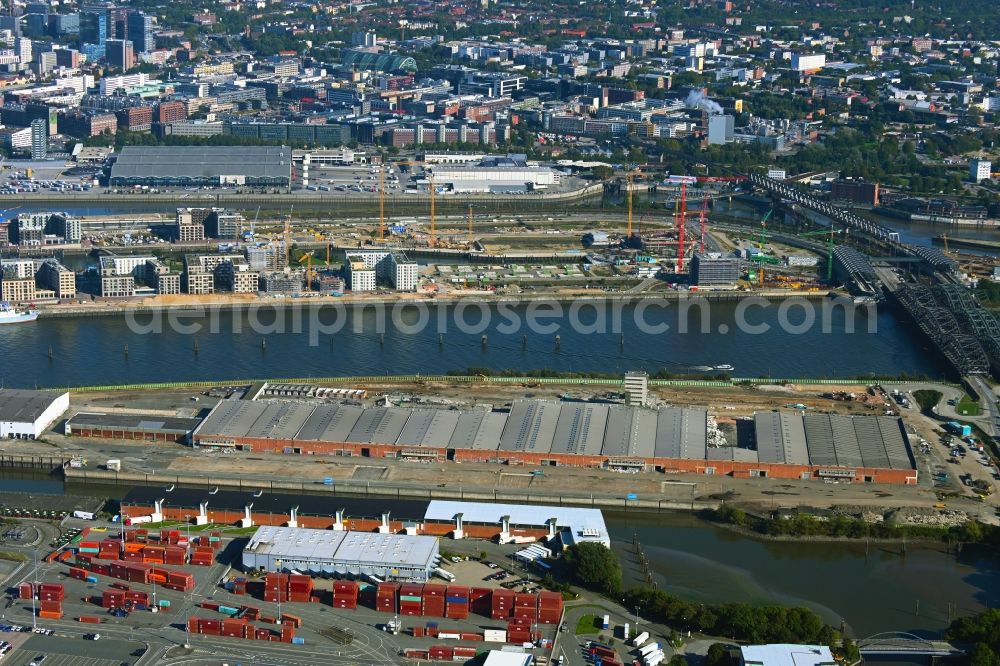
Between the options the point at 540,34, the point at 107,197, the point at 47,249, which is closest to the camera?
the point at 47,249

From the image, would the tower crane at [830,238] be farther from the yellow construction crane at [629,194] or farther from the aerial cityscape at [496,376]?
the yellow construction crane at [629,194]

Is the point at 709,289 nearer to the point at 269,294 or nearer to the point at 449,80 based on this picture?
the point at 269,294

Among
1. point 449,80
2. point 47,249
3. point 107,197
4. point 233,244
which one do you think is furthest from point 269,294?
point 449,80

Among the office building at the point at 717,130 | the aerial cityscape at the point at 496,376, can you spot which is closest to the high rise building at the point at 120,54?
the aerial cityscape at the point at 496,376

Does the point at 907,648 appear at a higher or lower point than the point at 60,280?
lower

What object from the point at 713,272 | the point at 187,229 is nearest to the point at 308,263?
the point at 187,229

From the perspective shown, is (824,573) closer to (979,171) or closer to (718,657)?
(718,657)
